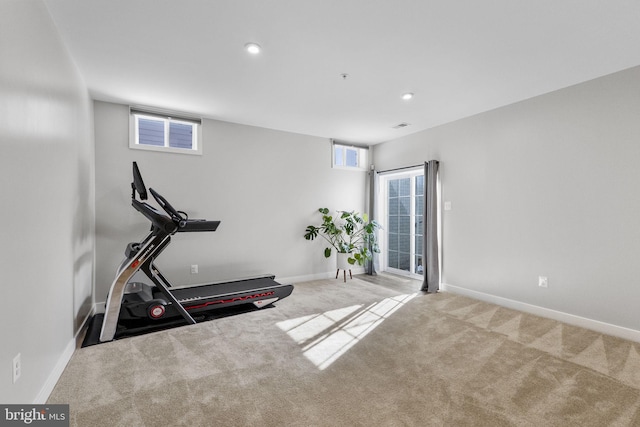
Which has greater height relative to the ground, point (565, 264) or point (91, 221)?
point (91, 221)

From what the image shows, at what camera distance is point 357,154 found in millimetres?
5973

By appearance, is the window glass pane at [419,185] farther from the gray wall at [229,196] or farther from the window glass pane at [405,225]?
the gray wall at [229,196]

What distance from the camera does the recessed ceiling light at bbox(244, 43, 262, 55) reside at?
2482 millimetres

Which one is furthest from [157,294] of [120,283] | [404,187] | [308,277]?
[404,187]

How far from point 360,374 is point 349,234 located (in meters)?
3.34

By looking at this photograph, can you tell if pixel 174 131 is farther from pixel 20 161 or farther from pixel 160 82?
pixel 20 161

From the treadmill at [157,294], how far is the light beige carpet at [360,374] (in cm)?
25

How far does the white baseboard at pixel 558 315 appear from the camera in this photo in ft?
9.34

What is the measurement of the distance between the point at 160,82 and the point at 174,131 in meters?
1.12

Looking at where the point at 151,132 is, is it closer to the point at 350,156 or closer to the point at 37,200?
the point at 37,200

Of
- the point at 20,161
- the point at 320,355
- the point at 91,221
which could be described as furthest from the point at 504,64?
the point at 91,221

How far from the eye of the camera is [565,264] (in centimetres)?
326

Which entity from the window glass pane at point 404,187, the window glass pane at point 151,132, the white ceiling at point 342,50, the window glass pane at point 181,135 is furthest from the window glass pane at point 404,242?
the window glass pane at point 151,132

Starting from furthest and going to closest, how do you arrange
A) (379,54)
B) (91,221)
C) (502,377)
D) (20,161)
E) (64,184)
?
(91,221)
(379,54)
(64,184)
(502,377)
(20,161)
